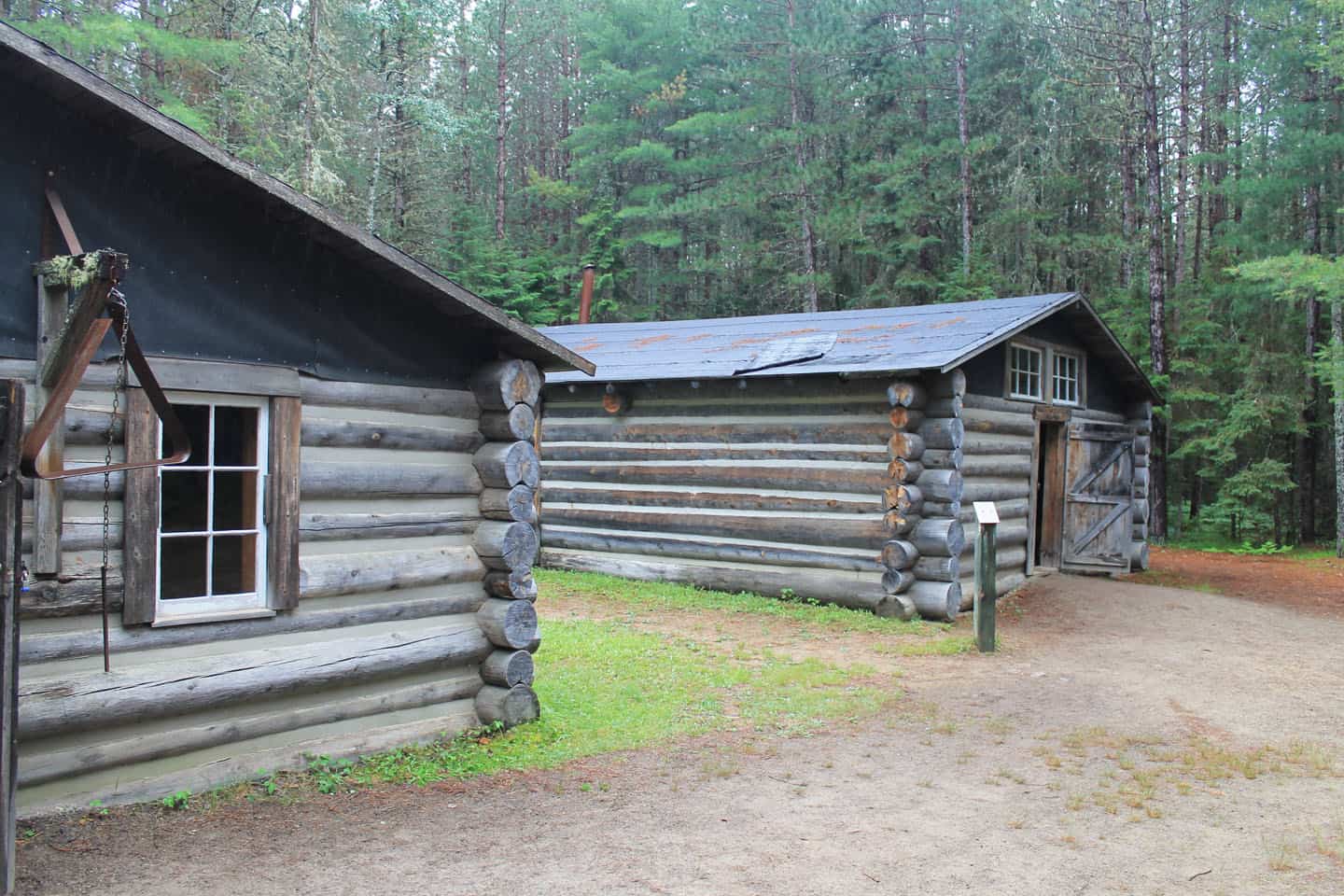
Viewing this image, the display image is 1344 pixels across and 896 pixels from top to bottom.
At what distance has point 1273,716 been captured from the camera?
8.29 m

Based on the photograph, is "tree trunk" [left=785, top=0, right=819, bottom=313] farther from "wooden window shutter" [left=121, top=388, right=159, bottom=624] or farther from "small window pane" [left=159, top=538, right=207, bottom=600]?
"wooden window shutter" [left=121, top=388, right=159, bottom=624]

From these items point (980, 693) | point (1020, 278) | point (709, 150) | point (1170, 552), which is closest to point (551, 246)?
point (709, 150)

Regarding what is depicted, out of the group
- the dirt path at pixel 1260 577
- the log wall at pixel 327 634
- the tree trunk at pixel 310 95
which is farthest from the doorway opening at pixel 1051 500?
the tree trunk at pixel 310 95

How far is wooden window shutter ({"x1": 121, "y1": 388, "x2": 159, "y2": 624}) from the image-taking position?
540 cm

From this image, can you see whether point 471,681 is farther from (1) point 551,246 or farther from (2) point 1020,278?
(1) point 551,246

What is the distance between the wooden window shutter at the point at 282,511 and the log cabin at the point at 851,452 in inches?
292

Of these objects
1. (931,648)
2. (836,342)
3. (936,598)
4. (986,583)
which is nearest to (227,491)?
(931,648)

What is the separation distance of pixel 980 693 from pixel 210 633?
21.0ft

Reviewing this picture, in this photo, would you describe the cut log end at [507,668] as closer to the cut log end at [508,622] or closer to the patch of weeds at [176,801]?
the cut log end at [508,622]

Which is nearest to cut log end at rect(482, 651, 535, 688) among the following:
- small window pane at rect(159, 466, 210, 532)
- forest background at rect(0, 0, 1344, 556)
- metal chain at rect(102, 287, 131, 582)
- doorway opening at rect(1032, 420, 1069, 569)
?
small window pane at rect(159, 466, 210, 532)

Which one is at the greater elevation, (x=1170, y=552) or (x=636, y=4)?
(x=636, y=4)

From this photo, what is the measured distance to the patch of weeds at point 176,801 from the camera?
5532mm

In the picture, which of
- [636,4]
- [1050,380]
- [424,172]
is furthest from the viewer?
[636,4]

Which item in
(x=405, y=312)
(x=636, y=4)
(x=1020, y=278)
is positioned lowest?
(x=405, y=312)
